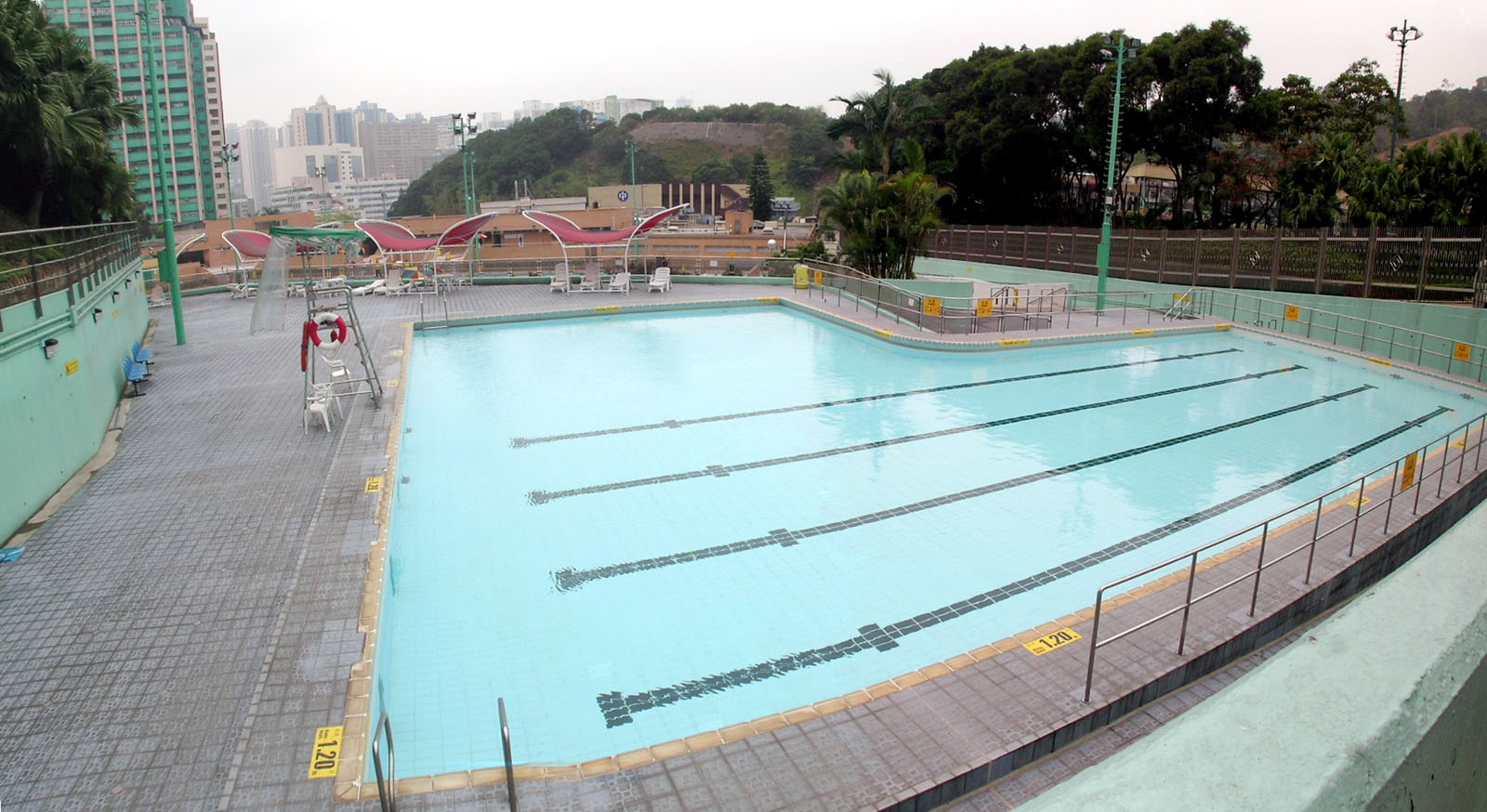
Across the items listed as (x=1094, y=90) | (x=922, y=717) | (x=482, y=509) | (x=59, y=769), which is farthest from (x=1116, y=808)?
(x=1094, y=90)

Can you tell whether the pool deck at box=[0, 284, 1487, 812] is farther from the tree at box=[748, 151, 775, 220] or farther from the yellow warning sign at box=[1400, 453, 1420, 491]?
the tree at box=[748, 151, 775, 220]

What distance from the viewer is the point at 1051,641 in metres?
5.88

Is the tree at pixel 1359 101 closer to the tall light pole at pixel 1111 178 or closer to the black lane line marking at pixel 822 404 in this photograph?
the tall light pole at pixel 1111 178

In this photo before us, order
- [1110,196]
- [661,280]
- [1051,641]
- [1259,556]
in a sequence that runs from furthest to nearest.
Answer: [661,280] → [1110,196] → [1259,556] → [1051,641]

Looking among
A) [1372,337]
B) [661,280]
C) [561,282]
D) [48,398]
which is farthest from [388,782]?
[561,282]

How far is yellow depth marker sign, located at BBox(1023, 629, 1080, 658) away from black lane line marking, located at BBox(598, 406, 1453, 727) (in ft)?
3.43

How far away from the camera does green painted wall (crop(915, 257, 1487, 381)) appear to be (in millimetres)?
15578

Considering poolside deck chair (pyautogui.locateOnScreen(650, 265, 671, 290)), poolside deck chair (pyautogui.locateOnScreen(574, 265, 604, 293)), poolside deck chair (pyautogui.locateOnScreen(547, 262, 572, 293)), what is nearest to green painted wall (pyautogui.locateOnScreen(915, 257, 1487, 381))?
poolside deck chair (pyautogui.locateOnScreen(650, 265, 671, 290))

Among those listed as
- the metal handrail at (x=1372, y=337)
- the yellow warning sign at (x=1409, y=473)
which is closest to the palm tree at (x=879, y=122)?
the metal handrail at (x=1372, y=337)

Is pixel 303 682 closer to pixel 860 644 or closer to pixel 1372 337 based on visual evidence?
pixel 860 644

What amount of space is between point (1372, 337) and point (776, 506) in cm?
1539

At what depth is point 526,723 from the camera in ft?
18.2

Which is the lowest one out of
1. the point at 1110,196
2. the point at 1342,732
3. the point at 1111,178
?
the point at 1342,732

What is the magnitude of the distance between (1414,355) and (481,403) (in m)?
17.3
